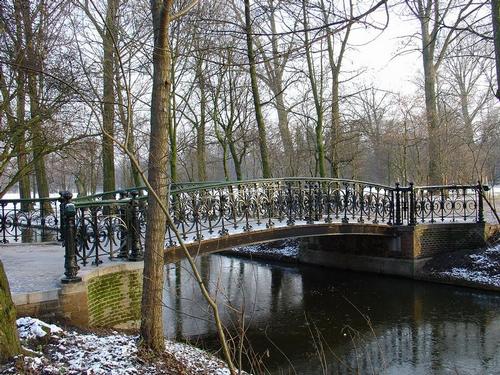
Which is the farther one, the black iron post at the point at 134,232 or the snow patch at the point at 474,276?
the snow patch at the point at 474,276

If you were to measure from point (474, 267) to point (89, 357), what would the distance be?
10.5 meters

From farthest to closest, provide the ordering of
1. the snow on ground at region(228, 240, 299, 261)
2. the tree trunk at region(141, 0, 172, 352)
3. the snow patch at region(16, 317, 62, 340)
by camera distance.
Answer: the snow on ground at region(228, 240, 299, 261) → the tree trunk at region(141, 0, 172, 352) → the snow patch at region(16, 317, 62, 340)

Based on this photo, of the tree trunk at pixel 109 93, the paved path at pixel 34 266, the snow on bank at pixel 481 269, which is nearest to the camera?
the paved path at pixel 34 266

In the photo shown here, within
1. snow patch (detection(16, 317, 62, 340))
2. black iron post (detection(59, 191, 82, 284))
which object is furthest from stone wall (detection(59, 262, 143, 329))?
snow patch (detection(16, 317, 62, 340))

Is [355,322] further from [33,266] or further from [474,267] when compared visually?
[33,266]

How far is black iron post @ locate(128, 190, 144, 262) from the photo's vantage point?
7527mm

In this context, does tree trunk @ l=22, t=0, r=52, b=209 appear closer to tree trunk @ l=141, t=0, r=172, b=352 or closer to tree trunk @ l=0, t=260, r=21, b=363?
tree trunk @ l=141, t=0, r=172, b=352

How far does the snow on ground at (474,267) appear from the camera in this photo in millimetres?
11945

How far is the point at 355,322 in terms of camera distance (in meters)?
9.85

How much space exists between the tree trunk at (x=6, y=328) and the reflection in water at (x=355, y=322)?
6.17 feet

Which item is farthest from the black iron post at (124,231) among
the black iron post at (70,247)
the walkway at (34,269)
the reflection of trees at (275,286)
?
the reflection of trees at (275,286)

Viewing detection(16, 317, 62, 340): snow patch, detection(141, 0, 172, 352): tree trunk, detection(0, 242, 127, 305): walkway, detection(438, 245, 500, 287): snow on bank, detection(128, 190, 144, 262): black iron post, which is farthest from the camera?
detection(438, 245, 500, 287): snow on bank

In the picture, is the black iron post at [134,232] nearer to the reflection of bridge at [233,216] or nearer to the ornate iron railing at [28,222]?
the reflection of bridge at [233,216]

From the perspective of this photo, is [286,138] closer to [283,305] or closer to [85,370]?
[283,305]
